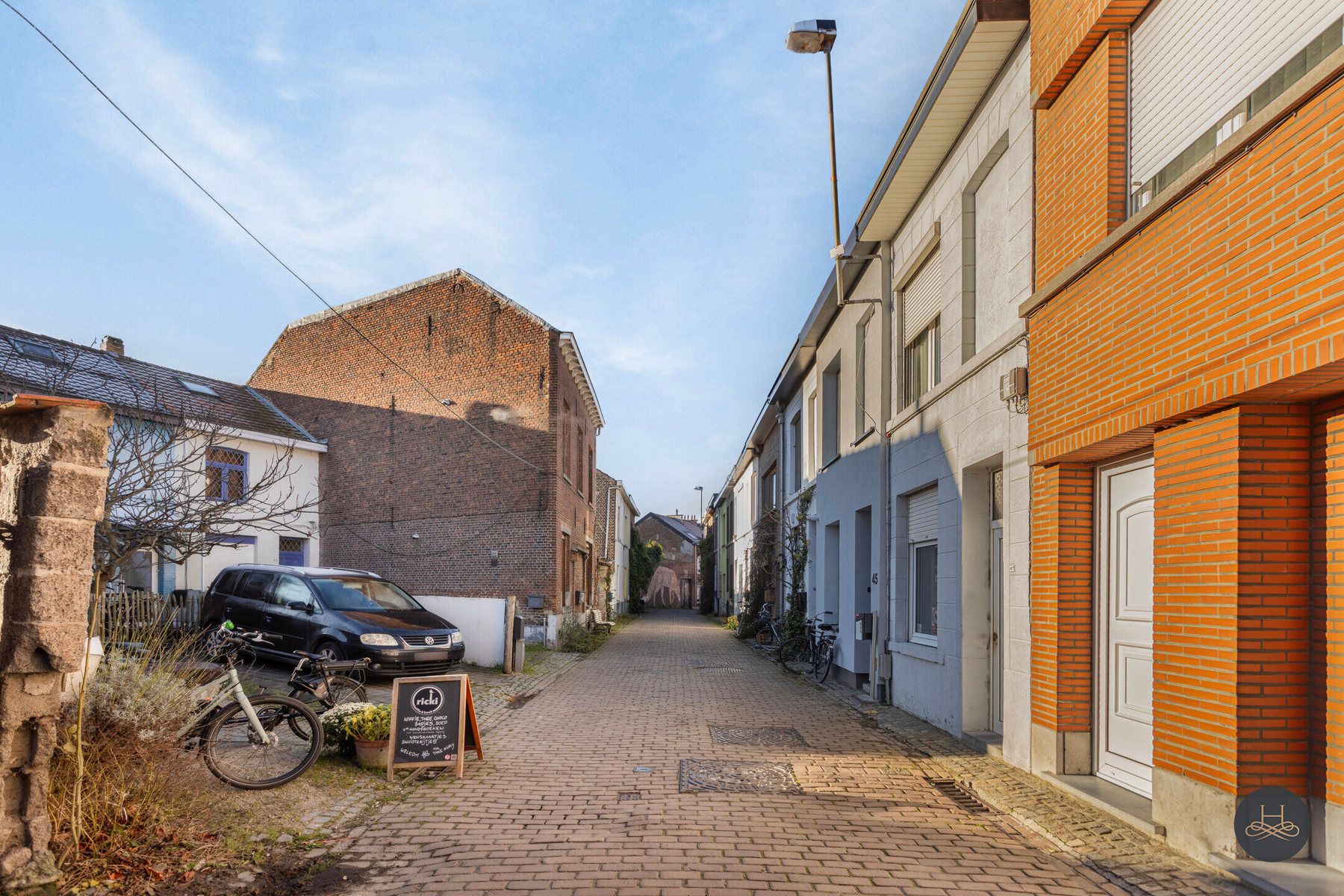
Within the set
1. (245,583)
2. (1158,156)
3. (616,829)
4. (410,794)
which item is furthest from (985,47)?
(245,583)

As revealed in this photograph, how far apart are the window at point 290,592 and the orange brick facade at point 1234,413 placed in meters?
10.4

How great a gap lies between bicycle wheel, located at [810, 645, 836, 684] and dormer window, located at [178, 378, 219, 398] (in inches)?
628

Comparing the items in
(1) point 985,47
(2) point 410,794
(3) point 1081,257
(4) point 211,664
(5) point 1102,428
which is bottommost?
(2) point 410,794

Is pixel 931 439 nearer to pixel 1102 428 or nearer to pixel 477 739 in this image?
pixel 1102 428

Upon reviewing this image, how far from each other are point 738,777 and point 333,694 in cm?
354

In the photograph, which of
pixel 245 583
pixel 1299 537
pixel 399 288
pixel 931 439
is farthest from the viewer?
pixel 399 288

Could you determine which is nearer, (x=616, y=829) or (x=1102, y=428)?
(x=616, y=829)

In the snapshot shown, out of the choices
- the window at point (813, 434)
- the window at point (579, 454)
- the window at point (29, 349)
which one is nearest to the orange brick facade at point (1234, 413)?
the window at point (813, 434)

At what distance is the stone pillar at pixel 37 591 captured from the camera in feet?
14.3

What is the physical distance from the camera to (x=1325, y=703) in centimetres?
480

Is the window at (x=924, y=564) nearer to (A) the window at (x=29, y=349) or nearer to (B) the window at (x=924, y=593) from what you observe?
(B) the window at (x=924, y=593)

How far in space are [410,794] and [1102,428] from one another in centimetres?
546

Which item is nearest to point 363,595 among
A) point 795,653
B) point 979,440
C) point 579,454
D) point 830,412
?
point 795,653

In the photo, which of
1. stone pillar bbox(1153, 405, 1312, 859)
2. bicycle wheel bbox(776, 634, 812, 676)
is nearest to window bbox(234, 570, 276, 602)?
bicycle wheel bbox(776, 634, 812, 676)
